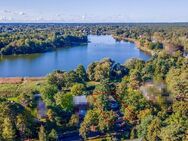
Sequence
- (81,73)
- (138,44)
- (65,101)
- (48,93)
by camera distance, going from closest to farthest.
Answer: (65,101) < (48,93) < (81,73) < (138,44)

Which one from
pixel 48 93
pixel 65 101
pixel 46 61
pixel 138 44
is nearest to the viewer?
pixel 65 101

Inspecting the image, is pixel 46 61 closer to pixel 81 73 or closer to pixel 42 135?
pixel 81 73

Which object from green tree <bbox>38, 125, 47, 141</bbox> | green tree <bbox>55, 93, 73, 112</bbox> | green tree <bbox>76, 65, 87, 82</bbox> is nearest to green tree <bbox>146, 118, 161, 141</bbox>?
green tree <bbox>38, 125, 47, 141</bbox>

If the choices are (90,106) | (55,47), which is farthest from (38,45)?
(90,106)

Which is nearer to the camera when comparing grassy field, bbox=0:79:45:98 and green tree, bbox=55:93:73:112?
green tree, bbox=55:93:73:112

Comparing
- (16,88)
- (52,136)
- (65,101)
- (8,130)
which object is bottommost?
(16,88)

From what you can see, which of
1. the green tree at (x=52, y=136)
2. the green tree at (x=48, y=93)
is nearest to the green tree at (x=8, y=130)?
the green tree at (x=52, y=136)

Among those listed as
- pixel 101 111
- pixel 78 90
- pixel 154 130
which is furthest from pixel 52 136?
pixel 78 90

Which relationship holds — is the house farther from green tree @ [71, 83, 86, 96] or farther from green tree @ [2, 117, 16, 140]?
green tree @ [2, 117, 16, 140]

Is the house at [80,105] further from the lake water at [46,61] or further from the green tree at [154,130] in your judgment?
the lake water at [46,61]
